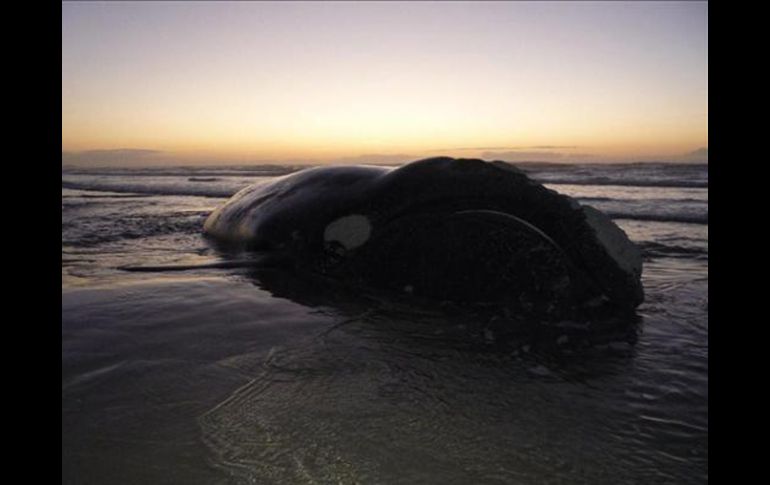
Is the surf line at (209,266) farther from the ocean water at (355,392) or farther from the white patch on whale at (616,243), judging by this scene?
the white patch on whale at (616,243)

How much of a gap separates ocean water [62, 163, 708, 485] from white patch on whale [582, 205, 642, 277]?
387 mm

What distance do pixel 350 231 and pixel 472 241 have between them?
1010 mm

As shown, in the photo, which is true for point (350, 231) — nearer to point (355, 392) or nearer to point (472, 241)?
point (472, 241)

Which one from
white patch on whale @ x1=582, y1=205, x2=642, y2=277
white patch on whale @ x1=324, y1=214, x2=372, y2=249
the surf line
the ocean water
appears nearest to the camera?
the ocean water

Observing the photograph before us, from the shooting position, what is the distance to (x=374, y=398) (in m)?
2.29

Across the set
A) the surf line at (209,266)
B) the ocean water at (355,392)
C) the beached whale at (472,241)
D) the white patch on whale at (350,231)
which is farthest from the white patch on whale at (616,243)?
the surf line at (209,266)

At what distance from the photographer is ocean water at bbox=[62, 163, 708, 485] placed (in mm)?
1790

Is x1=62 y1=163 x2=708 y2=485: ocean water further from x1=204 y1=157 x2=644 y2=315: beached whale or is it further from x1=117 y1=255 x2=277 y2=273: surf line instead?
x1=117 y1=255 x2=277 y2=273: surf line

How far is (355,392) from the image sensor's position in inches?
92.0

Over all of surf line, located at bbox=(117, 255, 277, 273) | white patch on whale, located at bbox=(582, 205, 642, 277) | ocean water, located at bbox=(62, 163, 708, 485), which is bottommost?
ocean water, located at bbox=(62, 163, 708, 485)

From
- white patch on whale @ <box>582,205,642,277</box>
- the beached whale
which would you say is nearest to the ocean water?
the beached whale
